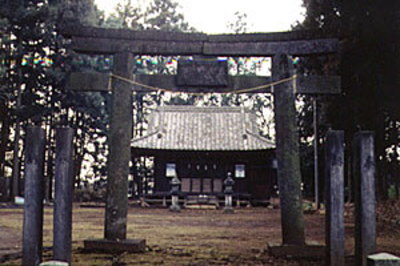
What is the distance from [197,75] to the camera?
8.62m

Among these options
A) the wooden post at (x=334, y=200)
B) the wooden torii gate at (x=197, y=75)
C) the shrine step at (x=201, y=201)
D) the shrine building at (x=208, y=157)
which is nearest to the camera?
the wooden post at (x=334, y=200)

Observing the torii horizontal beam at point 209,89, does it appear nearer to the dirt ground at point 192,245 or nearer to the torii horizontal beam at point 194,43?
the torii horizontal beam at point 194,43

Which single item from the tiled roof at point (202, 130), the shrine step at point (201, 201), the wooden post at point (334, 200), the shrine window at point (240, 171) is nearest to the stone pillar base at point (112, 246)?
the wooden post at point (334, 200)

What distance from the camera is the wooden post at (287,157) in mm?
7961

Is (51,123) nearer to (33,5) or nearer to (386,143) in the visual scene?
(33,5)

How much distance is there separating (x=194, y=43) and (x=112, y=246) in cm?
439

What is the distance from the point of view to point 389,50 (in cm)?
1489

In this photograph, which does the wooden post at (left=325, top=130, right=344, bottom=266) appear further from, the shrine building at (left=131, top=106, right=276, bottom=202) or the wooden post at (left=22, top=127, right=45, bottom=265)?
the shrine building at (left=131, top=106, right=276, bottom=202)

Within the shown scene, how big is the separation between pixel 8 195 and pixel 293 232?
70.5 feet

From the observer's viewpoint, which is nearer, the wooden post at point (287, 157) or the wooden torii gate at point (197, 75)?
the wooden post at point (287, 157)

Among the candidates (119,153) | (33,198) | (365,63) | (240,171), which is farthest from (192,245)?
(240,171)

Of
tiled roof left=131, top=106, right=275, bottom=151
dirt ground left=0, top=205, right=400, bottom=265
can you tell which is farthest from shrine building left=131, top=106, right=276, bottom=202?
dirt ground left=0, top=205, right=400, bottom=265

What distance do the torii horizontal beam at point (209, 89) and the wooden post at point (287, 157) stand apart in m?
0.27

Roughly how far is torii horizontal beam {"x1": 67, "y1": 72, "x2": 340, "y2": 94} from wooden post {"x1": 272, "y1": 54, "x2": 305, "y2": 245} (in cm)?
27
